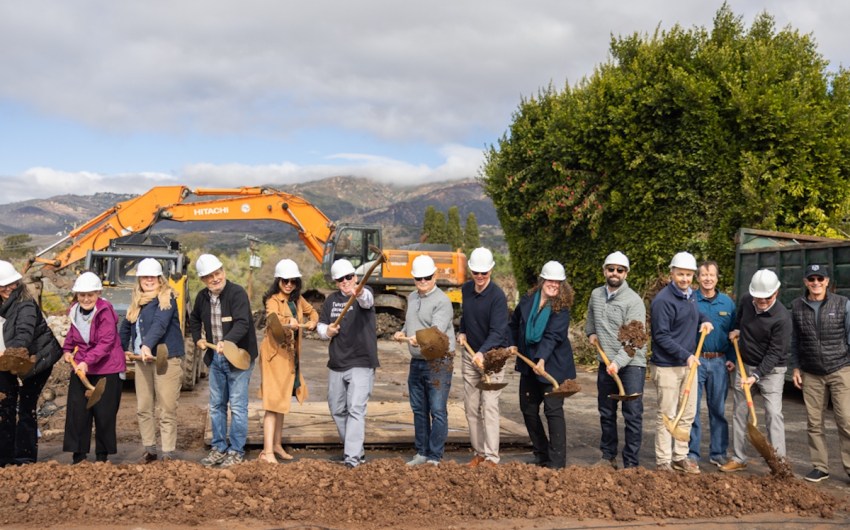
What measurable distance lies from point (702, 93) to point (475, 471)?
10694mm

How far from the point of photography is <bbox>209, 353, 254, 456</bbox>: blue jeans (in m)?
6.90

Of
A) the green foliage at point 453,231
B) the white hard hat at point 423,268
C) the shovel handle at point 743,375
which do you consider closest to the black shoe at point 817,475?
the shovel handle at point 743,375

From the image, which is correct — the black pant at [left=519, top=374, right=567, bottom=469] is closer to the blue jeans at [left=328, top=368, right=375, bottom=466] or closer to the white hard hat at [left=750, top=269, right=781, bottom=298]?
the blue jeans at [left=328, top=368, right=375, bottom=466]

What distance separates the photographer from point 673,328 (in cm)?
686

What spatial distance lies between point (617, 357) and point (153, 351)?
4124 mm

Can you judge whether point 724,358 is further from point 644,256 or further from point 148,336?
point 644,256

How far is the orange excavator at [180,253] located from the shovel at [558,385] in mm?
4818

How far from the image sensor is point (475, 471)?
605 centimetres

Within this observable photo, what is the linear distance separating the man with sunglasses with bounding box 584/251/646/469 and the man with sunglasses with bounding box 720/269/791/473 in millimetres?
980

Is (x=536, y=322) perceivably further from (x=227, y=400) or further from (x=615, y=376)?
(x=227, y=400)

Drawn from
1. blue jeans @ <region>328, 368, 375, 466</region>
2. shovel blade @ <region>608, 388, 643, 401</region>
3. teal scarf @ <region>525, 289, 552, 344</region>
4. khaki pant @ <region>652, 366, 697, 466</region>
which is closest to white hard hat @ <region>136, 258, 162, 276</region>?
blue jeans @ <region>328, 368, 375, 466</region>

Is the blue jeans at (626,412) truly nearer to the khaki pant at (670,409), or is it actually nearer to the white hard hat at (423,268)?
the khaki pant at (670,409)

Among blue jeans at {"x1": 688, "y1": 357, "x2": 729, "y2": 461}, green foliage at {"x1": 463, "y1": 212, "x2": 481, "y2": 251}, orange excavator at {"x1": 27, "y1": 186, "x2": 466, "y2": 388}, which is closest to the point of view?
blue jeans at {"x1": 688, "y1": 357, "x2": 729, "y2": 461}

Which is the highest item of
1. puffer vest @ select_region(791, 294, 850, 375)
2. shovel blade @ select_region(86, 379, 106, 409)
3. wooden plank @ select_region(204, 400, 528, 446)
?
puffer vest @ select_region(791, 294, 850, 375)
